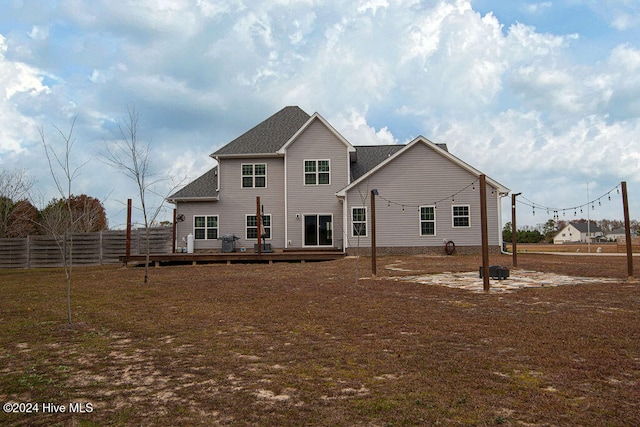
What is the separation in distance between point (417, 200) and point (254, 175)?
956 centimetres

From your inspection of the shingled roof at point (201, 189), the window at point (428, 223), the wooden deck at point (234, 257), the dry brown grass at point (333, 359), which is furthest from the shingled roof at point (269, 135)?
the dry brown grass at point (333, 359)

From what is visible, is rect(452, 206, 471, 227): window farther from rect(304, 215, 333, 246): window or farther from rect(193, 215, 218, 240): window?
rect(193, 215, 218, 240): window

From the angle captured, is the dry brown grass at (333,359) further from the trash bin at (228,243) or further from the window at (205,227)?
the window at (205,227)

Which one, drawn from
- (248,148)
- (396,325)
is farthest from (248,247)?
(396,325)

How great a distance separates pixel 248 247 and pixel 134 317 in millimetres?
17762

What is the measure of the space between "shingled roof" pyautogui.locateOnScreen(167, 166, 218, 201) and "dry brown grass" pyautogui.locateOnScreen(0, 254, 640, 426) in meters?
15.6

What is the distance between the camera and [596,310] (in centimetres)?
842

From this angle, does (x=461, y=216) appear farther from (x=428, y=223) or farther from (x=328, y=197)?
(x=328, y=197)

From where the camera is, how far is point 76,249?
81.4ft

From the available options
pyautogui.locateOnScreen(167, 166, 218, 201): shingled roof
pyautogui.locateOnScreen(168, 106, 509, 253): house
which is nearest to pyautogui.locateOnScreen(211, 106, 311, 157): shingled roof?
pyautogui.locateOnScreen(168, 106, 509, 253): house

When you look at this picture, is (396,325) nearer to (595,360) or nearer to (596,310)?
(595,360)

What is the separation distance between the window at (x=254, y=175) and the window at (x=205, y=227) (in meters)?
2.80

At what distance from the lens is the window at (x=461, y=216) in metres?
23.8

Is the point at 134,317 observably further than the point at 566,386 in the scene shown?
Yes
